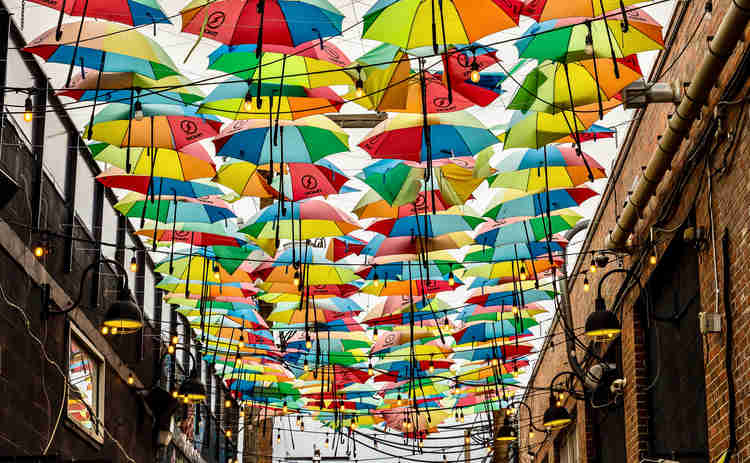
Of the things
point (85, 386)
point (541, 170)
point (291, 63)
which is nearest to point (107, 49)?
point (291, 63)

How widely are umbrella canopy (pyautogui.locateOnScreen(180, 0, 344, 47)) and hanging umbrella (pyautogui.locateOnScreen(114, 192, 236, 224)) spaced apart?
432 cm

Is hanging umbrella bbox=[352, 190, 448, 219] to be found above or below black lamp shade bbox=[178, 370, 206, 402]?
above

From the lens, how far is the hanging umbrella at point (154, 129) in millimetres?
10430

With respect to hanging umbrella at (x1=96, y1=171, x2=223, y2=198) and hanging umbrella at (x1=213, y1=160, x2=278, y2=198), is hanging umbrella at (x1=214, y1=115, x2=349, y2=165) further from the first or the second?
hanging umbrella at (x1=96, y1=171, x2=223, y2=198)

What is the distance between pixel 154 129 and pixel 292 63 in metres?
1.79

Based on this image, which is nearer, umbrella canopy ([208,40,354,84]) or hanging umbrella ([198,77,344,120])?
umbrella canopy ([208,40,354,84])

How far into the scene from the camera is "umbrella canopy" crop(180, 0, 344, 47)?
8430mm

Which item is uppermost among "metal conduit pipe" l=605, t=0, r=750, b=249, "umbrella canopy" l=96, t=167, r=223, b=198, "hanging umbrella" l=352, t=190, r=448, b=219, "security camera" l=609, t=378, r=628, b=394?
"umbrella canopy" l=96, t=167, r=223, b=198

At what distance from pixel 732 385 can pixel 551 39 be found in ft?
10.5

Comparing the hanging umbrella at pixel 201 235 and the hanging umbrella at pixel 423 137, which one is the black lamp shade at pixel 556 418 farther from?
the hanging umbrella at pixel 423 137

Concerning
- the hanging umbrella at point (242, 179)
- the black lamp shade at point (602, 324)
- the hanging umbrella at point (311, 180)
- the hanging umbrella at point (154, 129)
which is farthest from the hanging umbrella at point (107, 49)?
the black lamp shade at point (602, 324)

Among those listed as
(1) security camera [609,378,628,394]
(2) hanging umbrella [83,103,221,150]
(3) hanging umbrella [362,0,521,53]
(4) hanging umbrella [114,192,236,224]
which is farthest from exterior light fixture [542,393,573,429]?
(3) hanging umbrella [362,0,521,53]

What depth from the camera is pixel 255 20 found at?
8461mm

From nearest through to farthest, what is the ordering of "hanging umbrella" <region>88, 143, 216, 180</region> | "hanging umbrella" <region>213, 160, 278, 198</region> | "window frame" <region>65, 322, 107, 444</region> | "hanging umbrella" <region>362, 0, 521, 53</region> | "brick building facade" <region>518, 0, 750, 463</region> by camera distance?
"brick building facade" <region>518, 0, 750, 463</region>
"hanging umbrella" <region>362, 0, 521, 53</region>
"hanging umbrella" <region>88, 143, 216, 180</region>
"hanging umbrella" <region>213, 160, 278, 198</region>
"window frame" <region>65, 322, 107, 444</region>
